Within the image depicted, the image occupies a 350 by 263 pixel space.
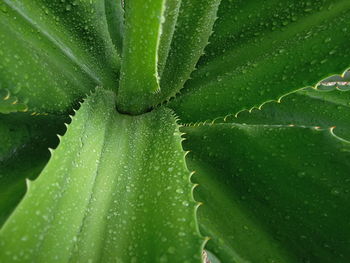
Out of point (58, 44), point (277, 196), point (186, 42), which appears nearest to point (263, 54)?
point (186, 42)

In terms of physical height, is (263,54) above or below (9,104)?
above

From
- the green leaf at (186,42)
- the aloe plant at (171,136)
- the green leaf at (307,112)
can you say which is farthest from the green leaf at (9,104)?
the green leaf at (307,112)

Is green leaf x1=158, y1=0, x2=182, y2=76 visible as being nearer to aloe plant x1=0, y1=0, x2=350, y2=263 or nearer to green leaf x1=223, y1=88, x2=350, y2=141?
aloe plant x1=0, y1=0, x2=350, y2=263

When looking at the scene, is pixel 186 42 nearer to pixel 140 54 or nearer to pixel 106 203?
pixel 140 54

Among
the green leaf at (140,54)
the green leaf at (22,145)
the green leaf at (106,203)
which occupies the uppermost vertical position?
the green leaf at (140,54)

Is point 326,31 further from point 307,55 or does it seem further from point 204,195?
point 204,195

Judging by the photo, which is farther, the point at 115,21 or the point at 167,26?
the point at 115,21

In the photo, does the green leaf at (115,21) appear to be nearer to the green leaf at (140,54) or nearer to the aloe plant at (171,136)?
the aloe plant at (171,136)

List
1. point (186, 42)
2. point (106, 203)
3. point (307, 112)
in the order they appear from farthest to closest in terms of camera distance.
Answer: point (307, 112) → point (186, 42) → point (106, 203)
